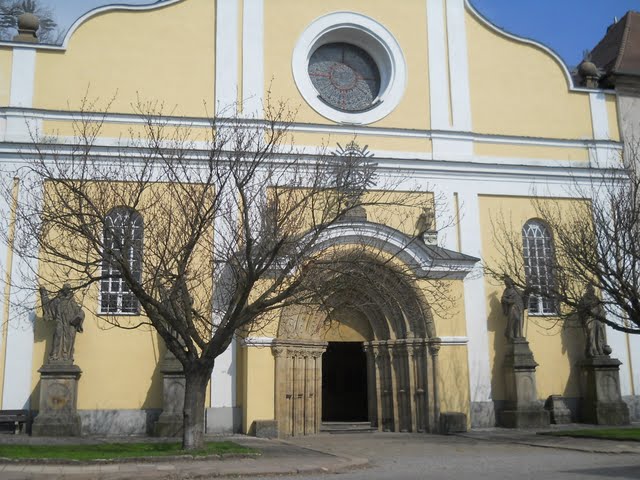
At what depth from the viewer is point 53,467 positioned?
1177cm

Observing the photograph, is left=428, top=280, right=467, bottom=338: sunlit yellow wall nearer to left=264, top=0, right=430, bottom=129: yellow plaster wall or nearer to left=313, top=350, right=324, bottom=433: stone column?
left=313, top=350, right=324, bottom=433: stone column

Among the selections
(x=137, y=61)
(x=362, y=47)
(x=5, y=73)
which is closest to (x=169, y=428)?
(x=137, y=61)

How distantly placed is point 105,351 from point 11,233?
11.9ft

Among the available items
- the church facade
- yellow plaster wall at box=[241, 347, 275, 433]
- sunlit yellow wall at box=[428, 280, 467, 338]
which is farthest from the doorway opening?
yellow plaster wall at box=[241, 347, 275, 433]

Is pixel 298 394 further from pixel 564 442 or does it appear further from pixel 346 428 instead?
pixel 564 442

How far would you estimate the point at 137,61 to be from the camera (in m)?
20.2

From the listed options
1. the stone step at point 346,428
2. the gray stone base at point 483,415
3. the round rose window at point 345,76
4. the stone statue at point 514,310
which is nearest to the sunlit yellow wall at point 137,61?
the round rose window at point 345,76

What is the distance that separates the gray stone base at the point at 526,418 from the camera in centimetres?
1934

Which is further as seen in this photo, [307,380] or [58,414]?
[307,380]

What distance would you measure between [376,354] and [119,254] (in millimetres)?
9287

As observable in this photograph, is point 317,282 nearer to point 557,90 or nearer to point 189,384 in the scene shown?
point 189,384

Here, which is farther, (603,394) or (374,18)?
(374,18)

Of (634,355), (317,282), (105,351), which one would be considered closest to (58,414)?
(105,351)

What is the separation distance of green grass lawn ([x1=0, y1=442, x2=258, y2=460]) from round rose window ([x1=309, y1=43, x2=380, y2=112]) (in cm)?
1115
